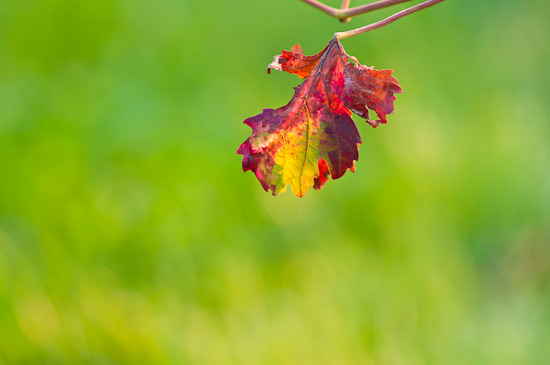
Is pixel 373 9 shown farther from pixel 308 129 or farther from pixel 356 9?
pixel 308 129

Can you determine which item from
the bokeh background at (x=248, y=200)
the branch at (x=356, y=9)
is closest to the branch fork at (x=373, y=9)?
the branch at (x=356, y=9)

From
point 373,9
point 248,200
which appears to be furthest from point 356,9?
point 248,200

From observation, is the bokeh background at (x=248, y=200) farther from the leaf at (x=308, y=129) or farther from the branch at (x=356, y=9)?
the branch at (x=356, y=9)

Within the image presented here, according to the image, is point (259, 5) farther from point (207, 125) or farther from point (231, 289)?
point (231, 289)

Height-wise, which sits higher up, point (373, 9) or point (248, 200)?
point (248, 200)

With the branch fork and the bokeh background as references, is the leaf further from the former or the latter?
the bokeh background
